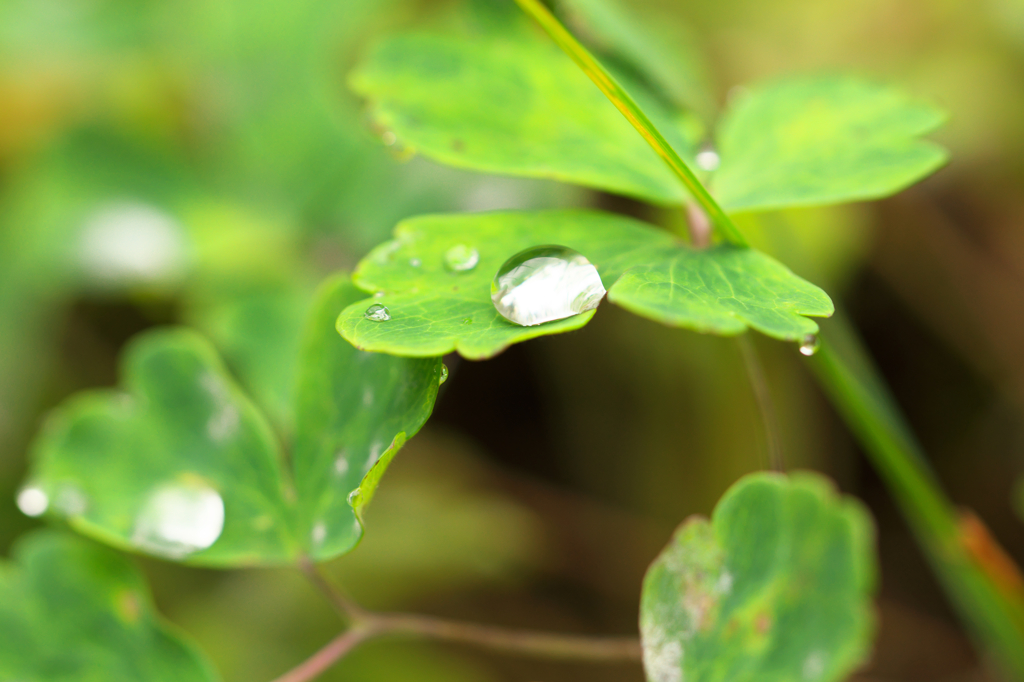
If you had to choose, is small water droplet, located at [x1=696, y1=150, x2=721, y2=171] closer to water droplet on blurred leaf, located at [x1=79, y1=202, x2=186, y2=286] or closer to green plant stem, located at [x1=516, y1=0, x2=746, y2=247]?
green plant stem, located at [x1=516, y1=0, x2=746, y2=247]

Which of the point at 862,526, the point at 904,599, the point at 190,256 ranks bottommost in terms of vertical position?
the point at 904,599

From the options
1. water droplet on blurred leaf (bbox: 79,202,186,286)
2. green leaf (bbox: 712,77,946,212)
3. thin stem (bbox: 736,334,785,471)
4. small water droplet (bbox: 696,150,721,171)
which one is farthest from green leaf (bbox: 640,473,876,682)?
water droplet on blurred leaf (bbox: 79,202,186,286)

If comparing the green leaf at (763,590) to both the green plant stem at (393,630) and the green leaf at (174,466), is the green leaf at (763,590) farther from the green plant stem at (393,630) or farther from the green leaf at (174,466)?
the green leaf at (174,466)

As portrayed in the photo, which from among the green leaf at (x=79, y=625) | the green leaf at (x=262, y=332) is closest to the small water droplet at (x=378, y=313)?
the green leaf at (x=79, y=625)

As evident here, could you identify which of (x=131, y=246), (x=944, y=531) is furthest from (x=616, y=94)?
(x=131, y=246)

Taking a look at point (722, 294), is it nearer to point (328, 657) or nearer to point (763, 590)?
point (763, 590)

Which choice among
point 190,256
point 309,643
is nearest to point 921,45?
point 190,256

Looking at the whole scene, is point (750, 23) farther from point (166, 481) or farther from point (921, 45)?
point (166, 481)
